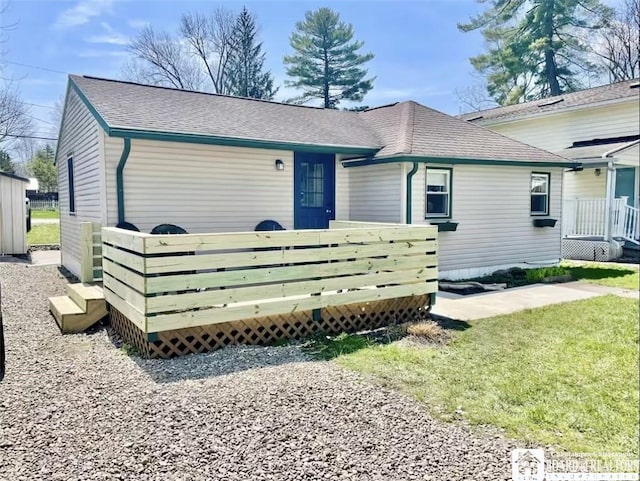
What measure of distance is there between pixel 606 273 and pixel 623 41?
30.8 ft

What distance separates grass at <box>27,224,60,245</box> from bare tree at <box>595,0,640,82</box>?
16.8 metres

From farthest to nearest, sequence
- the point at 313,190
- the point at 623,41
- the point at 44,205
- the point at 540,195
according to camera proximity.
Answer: the point at 44,205 → the point at 540,195 → the point at 313,190 → the point at 623,41

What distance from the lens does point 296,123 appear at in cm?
961

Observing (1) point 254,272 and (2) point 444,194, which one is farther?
(2) point 444,194

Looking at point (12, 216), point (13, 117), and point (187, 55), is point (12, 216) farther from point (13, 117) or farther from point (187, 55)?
point (187, 55)

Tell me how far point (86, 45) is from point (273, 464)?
382 inches

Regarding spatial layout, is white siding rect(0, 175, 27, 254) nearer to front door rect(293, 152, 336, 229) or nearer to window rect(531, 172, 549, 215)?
front door rect(293, 152, 336, 229)

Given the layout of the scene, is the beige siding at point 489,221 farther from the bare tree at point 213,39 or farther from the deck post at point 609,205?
the bare tree at point 213,39

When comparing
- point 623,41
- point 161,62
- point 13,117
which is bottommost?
point 623,41

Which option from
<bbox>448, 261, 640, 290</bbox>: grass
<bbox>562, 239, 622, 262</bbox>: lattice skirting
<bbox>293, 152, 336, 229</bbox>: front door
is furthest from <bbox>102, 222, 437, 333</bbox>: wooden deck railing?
<bbox>562, 239, 622, 262</bbox>: lattice skirting

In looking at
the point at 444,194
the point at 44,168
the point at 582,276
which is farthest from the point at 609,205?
the point at 44,168

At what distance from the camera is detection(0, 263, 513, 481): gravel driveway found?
2.58 m

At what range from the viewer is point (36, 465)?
260 cm

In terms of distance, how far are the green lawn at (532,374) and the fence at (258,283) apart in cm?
59
